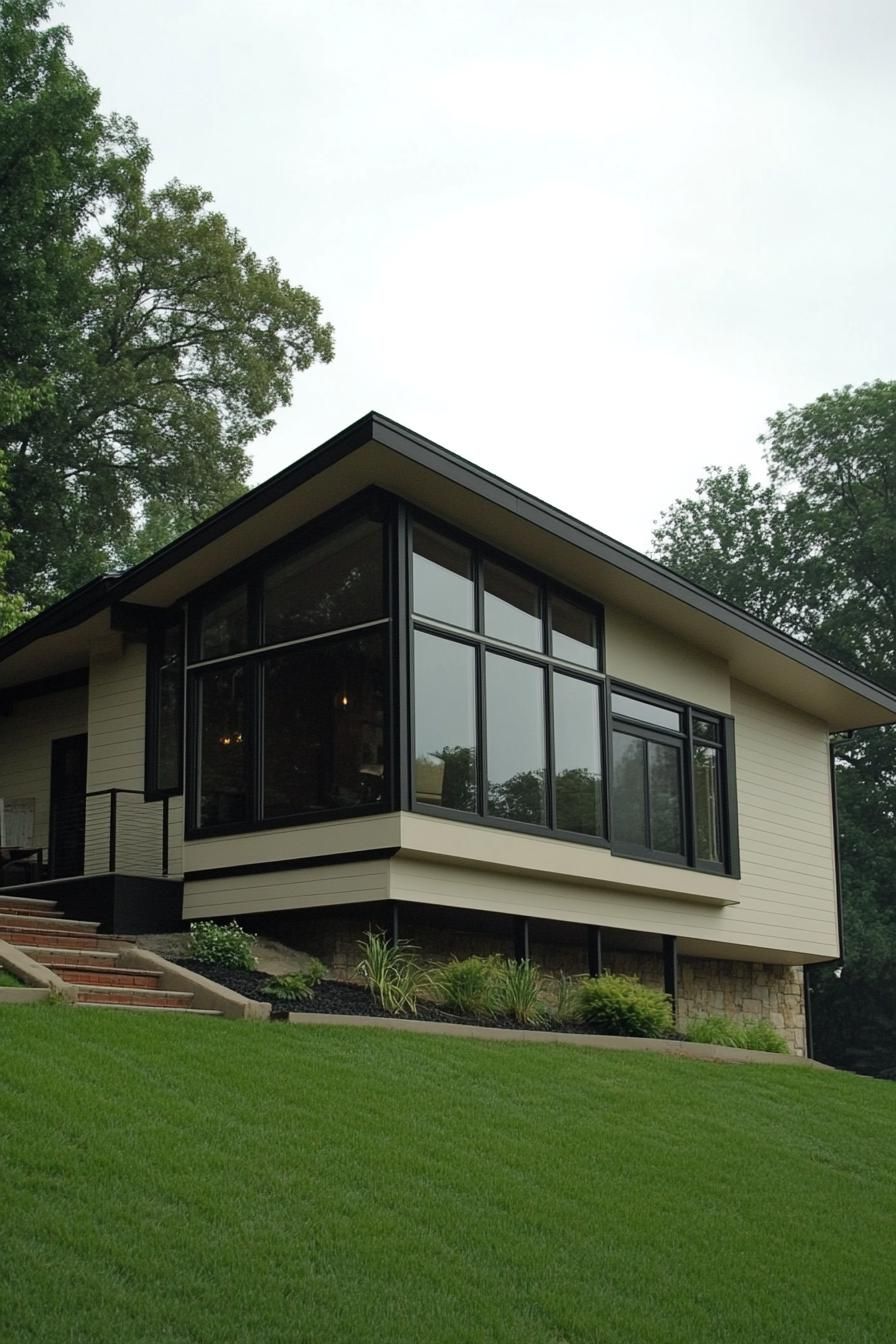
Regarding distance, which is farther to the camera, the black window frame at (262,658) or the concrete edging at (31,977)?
the black window frame at (262,658)

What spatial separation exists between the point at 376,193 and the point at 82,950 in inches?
806

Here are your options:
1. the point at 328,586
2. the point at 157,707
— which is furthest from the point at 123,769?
the point at 328,586

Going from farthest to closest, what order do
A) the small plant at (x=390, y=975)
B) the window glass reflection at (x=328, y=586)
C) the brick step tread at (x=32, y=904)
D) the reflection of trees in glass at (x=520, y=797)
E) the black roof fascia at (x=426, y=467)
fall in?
the brick step tread at (x=32, y=904)
the reflection of trees in glass at (x=520, y=797)
the window glass reflection at (x=328, y=586)
the black roof fascia at (x=426, y=467)
the small plant at (x=390, y=975)

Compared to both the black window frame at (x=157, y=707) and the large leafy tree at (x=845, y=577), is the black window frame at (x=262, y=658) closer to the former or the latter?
the black window frame at (x=157, y=707)

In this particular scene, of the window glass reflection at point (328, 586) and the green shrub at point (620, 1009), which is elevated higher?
the window glass reflection at point (328, 586)

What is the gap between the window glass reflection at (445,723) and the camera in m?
14.1

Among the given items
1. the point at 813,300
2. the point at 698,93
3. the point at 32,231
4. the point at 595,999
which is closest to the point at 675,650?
the point at 595,999

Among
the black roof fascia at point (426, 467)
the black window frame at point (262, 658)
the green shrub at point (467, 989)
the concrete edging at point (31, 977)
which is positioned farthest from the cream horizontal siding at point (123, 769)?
the concrete edging at point (31, 977)

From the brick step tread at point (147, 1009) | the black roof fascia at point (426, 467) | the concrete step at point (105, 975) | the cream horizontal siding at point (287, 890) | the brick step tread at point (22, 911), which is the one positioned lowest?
the brick step tread at point (147, 1009)

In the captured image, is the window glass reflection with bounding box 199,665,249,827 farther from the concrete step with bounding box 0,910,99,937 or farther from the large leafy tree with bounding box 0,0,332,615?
the large leafy tree with bounding box 0,0,332,615

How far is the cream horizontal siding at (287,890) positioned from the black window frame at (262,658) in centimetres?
47

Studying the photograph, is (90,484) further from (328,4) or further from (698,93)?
(698,93)

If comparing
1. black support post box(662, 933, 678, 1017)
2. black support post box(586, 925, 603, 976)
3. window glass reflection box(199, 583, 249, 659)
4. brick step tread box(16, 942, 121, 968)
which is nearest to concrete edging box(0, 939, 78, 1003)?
brick step tread box(16, 942, 121, 968)

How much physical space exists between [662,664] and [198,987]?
7.75 m
